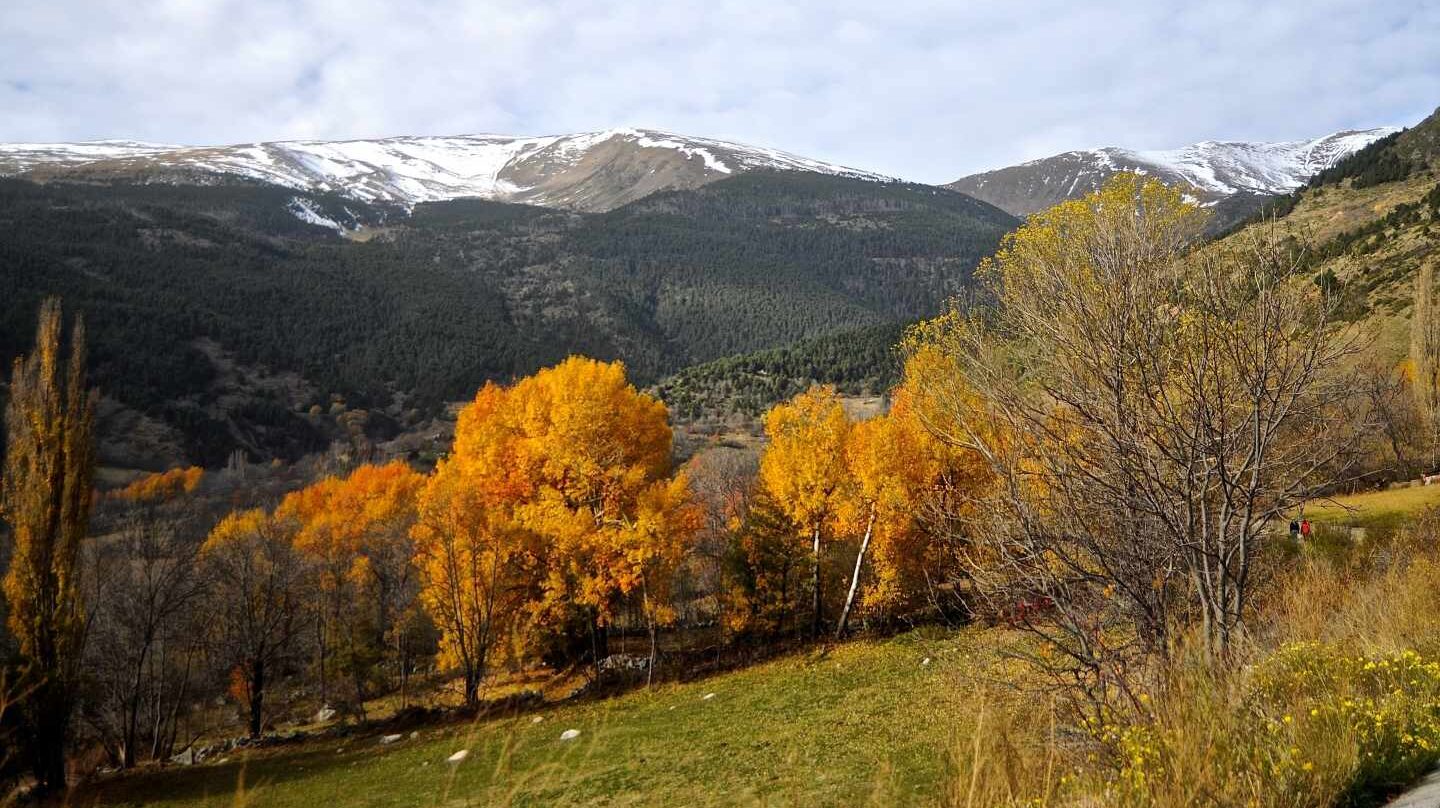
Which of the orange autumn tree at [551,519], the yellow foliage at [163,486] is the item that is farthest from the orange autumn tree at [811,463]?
the yellow foliage at [163,486]

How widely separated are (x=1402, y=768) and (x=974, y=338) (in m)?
3.90

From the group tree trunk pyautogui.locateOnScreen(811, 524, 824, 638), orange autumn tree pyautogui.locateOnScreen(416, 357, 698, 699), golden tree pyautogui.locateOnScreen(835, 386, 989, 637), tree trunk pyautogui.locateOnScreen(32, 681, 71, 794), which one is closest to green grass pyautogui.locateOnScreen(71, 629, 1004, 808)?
tree trunk pyautogui.locateOnScreen(32, 681, 71, 794)

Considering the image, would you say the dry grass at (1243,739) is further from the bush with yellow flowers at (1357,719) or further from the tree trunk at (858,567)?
the tree trunk at (858,567)

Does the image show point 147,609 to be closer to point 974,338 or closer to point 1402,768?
point 974,338

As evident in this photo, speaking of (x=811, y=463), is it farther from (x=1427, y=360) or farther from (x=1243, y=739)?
(x=1427, y=360)

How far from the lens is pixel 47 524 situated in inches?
855

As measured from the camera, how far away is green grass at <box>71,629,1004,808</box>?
41.8 feet

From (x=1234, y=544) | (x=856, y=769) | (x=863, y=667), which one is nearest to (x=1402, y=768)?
(x=1234, y=544)

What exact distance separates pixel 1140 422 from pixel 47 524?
27.8 meters

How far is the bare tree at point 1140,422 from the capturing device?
5.94 m

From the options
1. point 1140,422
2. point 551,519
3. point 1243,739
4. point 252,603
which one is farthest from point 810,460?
point 252,603

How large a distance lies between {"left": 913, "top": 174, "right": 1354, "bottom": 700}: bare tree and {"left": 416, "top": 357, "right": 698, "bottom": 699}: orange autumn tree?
2164 cm

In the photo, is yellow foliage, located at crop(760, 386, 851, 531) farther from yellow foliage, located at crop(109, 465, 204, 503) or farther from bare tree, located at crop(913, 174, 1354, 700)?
yellow foliage, located at crop(109, 465, 204, 503)

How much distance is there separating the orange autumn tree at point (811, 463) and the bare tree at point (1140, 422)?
2242 centimetres
